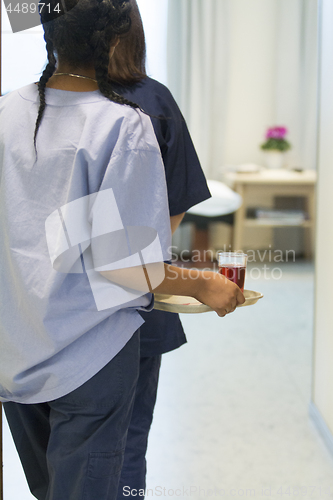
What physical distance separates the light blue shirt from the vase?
3305 mm

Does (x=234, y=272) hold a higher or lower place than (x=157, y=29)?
lower

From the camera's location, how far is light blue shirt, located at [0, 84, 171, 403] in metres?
0.53

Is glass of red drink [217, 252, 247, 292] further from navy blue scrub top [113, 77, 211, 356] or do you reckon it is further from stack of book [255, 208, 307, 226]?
stack of book [255, 208, 307, 226]

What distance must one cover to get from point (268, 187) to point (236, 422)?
93.3 inches

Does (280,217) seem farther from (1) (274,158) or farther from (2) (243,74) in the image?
(2) (243,74)

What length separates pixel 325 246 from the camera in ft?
4.71

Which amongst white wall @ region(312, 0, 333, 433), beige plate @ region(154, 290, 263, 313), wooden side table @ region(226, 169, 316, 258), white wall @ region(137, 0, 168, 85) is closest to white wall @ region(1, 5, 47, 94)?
white wall @ region(137, 0, 168, 85)

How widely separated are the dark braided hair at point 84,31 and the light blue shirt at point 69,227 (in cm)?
2

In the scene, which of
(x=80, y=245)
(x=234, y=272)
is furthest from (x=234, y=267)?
(x=80, y=245)

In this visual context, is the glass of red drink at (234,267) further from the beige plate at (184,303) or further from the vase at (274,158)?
the vase at (274,158)

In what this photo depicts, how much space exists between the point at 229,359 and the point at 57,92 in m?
1.61

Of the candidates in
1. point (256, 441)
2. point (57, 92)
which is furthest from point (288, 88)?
point (57, 92)

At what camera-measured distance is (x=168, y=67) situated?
3.15 meters

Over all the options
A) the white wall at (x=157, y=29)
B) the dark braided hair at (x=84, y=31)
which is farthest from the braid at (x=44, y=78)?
the white wall at (x=157, y=29)
